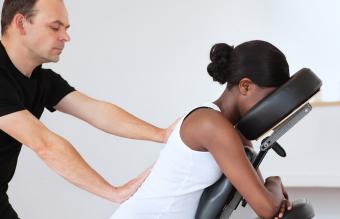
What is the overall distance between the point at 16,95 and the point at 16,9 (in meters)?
0.25

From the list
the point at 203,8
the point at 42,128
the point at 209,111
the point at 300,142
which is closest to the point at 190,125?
the point at 209,111

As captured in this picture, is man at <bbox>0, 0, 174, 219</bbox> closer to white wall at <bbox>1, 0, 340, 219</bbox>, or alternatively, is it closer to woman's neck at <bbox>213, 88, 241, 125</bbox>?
woman's neck at <bbox>213, 88, 241, 125</bbox>

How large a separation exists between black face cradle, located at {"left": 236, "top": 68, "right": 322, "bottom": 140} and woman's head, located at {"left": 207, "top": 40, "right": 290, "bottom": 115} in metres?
0.09

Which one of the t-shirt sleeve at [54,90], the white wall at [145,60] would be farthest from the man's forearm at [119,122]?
the white wall at [145,60]

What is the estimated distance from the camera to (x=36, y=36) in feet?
4.23

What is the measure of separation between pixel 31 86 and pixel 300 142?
119 centimetres

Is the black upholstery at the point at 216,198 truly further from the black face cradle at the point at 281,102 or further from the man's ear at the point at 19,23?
the man's ear at the point at 19,23

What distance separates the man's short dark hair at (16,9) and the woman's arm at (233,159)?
1.84ft

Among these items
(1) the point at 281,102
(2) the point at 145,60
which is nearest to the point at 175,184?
(1) the point at 281,102

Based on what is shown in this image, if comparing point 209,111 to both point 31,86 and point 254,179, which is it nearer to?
point 254,179

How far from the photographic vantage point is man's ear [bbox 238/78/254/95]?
1.17 m

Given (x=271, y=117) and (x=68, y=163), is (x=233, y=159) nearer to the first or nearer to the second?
(x=271, y=117)

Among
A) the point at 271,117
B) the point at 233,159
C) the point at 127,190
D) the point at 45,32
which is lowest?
the point at 127,190

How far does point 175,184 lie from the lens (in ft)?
3.91
